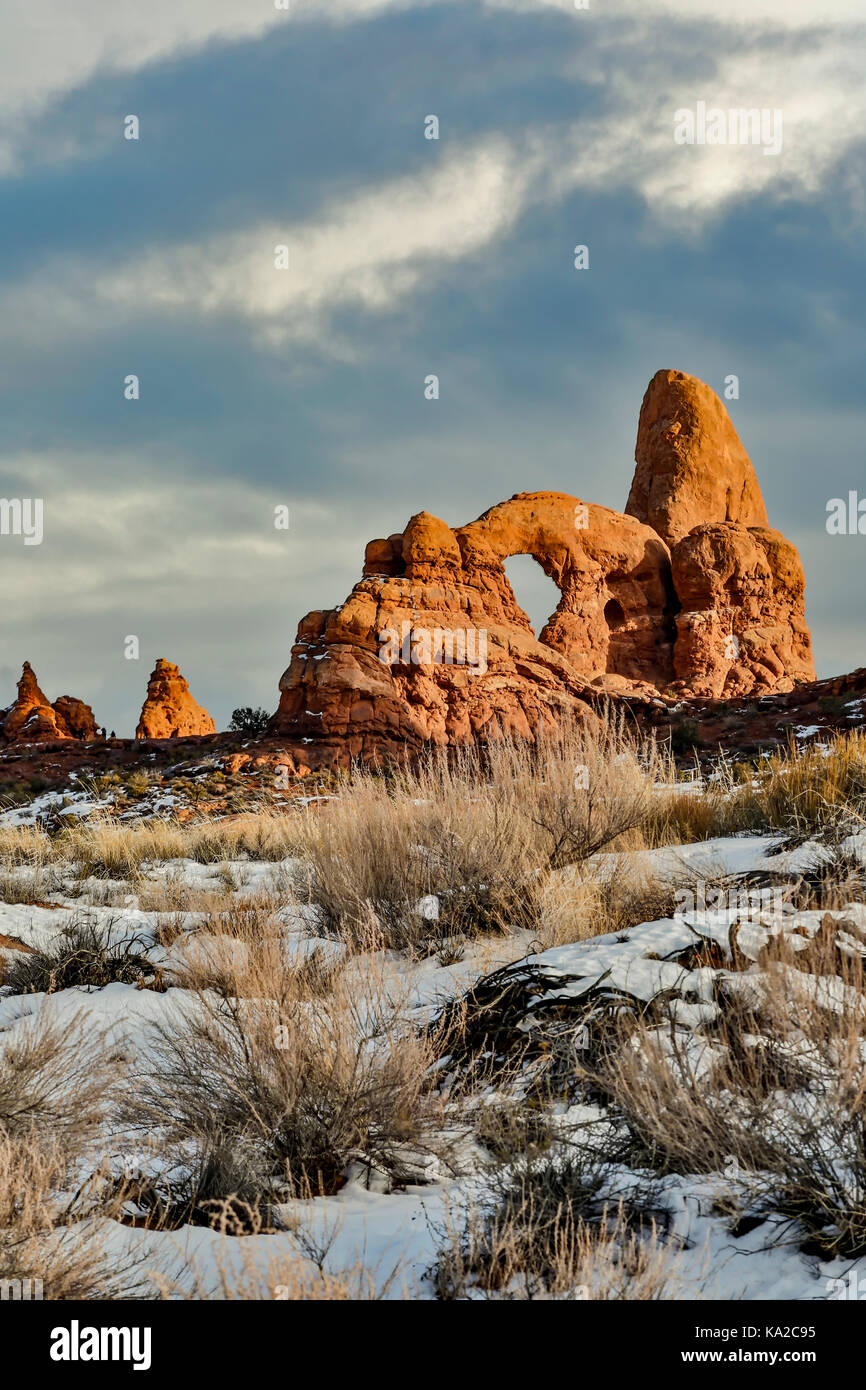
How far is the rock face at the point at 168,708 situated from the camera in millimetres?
36250

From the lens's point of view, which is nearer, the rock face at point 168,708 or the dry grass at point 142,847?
the dry grass at point 142,847

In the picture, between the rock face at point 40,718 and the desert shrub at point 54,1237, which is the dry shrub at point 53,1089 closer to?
the desert shrub at point 54,1237

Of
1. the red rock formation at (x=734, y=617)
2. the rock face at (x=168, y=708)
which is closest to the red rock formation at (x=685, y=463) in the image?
the red rock formation at (x=734, y=617)

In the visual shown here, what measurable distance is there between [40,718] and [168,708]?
492 cm

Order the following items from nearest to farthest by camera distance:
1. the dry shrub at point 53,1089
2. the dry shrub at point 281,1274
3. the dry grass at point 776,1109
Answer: the dry shrub at point 281,1274
the dry grass at point 776,1109
the dry shrub at point 53,1089

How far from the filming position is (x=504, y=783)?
26.3ft

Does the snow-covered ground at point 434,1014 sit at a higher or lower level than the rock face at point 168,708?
Result: lower

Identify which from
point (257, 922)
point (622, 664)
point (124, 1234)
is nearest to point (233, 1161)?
point (124, 1234)

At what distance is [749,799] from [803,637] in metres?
26.8

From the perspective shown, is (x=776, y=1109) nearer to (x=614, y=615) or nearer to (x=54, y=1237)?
(x=54, y=1237)

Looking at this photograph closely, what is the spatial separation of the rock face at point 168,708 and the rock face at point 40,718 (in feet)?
7.32

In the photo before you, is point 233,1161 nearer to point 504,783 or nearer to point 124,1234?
point 124,1234

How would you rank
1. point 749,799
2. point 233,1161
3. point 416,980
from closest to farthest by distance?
point 233,1161 → point 416,980 → point 749,799

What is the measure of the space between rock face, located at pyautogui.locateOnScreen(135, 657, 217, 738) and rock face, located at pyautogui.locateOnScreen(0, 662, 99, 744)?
7.32ft
